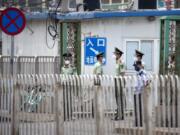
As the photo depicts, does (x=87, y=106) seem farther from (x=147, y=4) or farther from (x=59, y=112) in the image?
(x=147, y=4)

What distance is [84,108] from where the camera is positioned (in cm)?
1252

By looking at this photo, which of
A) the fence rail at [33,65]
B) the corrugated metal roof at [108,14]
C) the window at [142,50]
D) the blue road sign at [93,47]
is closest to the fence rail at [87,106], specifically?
the corrugated metal roof at [108,14]

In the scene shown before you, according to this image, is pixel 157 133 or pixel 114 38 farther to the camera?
pixel 114 38

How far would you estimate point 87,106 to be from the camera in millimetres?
12477

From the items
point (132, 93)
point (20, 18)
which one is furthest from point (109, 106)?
point (20, 18)

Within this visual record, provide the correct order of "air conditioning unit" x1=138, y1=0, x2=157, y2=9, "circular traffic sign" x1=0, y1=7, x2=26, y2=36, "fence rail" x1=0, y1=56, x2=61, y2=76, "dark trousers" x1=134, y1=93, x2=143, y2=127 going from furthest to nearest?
"air conditioning unit" x1=138, y1=0, x2=157, y2=9
"fence rail" x1=0, y1=56, x2=61, y2=76
"circular traffic sign" x1=0, y1=7, x2=26, y2=36
"dark trousers" x1=134, y1=93, x2=143, y2=127

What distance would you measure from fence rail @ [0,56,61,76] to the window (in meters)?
2.75

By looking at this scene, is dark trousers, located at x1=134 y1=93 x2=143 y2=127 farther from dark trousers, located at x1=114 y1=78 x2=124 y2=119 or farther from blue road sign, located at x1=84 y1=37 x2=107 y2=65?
blue road sign, located at x1=84 y1=37 x2=107 y2=65

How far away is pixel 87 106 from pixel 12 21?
12.7 feet

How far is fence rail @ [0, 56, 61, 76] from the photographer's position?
2303cm

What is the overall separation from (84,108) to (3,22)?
12.9 feet

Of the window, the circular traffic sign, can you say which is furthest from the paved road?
the window

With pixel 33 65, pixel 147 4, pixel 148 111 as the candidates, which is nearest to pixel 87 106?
pixel 148 111

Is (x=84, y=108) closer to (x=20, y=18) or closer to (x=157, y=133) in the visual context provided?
(x=157, y=133)
